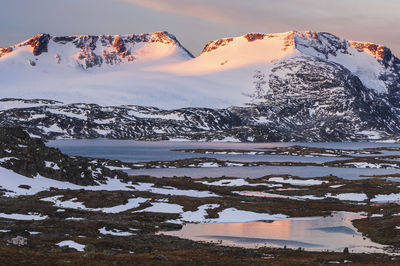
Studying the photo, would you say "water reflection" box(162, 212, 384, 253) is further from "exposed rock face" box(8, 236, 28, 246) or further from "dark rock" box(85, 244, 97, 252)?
"exposed rock face" box(8, 236, 28, 246)

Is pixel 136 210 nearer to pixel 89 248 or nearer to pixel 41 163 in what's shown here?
pixel 41 163

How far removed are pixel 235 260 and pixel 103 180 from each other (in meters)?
67.2

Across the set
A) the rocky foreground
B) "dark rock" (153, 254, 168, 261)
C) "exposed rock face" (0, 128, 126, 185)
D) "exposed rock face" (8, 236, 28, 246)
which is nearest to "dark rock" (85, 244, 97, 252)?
the rocky foreground

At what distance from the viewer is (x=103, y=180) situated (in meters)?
106

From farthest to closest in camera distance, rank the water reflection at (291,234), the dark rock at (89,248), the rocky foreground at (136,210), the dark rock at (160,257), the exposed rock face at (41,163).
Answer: the exposed rock face at (41,163)
the water reflection at (291,234)
the dark rock at (89,248)
the rocky foreground at (136,210)
the dark rock at (160,257)

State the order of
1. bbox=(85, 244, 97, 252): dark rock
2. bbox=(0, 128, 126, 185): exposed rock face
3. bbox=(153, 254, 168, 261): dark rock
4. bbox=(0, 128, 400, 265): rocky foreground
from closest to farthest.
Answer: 1. bbox=(153, 254, 168, 261): dark rock
2. bbox=(0, 128, 400, 265): rocky foreground
3. bbox=(85, 244, 97, 252): dark rock
4. bbox=(0, 128, 126, 185): exposed rock face

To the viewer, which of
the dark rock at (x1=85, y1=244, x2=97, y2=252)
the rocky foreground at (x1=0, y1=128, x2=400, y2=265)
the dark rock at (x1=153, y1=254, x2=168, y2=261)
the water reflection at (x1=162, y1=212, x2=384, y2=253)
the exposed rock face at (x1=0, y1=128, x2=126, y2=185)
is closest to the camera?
the dark rock at (x1=153, y1=254, x2=168, y2=261)

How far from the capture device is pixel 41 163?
99.2m

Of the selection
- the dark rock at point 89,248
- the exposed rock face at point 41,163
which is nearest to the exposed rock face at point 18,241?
the dark rock at point 89,248

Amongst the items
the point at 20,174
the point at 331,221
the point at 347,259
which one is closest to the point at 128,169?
the point at 20,174

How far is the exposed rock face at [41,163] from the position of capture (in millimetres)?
95250

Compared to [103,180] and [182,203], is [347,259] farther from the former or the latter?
[103,180]

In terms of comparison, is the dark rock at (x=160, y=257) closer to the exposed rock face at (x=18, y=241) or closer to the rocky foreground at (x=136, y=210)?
the rocky foreground at (x=136, y=210)

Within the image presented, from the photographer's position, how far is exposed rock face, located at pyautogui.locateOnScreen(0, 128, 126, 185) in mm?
95250
